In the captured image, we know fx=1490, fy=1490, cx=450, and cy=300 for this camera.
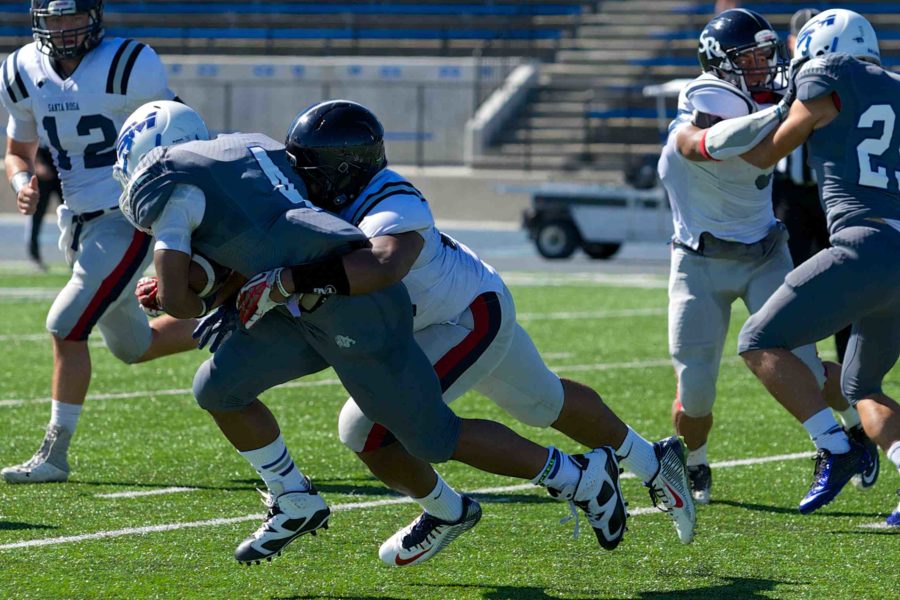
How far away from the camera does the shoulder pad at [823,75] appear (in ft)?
14.7

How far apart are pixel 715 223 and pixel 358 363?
1825mm

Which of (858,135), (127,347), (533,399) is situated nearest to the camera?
(533,399)

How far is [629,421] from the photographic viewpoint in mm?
6859

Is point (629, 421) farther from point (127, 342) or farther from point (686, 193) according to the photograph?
point (127, 342)

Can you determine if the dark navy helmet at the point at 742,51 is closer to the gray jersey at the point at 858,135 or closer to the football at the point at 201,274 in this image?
the gray jersey at the point at 858,135

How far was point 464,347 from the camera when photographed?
4.05 metres

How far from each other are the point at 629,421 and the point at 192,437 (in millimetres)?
1984

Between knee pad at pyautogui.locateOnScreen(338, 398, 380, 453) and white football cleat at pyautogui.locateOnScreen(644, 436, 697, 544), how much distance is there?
2.93ft

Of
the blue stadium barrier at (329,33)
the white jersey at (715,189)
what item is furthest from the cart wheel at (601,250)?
the white jersey at (715,189)

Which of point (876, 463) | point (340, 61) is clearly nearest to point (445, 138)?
point (340, 61)

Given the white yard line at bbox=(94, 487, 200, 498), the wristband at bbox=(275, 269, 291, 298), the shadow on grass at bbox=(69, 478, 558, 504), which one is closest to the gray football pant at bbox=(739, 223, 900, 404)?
the shadow on grass at bbox=(69, 478, 558, 504)

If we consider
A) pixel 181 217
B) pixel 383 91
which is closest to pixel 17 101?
pixel 181 217

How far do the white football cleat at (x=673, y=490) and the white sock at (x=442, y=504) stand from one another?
0.63 meters

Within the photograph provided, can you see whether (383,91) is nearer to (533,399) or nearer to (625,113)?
(625,113)
